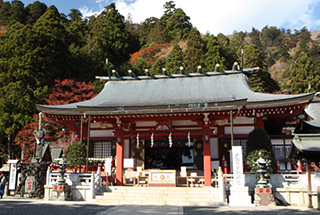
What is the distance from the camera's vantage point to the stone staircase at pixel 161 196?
11.6 meters

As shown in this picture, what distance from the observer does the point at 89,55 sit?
4034 cm

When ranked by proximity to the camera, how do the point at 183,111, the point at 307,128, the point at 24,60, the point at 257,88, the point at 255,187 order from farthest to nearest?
the point at 257,88, the point at 24,60, the point at 307,128, the point at 183,111, the point at 255,187

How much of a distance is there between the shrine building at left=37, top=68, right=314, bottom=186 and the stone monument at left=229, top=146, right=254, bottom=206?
1.45m

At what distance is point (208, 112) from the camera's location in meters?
14.0

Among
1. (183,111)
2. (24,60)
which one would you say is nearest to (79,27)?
(24,60)

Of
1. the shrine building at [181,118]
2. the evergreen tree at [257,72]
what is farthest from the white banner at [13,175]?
the evergreen tree at [257,72]

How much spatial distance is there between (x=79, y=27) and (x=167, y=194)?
153ft

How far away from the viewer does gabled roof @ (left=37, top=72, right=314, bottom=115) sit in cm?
1376

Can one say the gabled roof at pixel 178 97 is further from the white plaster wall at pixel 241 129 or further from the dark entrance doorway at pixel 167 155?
the dark entrance doorway at pixel 167 155

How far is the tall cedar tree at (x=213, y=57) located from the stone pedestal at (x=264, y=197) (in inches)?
1206

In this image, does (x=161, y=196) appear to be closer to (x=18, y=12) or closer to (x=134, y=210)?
(x=134, y=210)

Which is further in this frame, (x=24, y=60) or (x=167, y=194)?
(x=24, y=60)

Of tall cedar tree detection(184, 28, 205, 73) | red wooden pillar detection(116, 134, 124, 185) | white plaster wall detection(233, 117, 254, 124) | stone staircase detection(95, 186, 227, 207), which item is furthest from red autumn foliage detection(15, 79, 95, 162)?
tall cedar tree detection(184, 28, 205, 73)

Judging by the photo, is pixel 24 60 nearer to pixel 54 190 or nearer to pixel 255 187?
pixel 54 190
